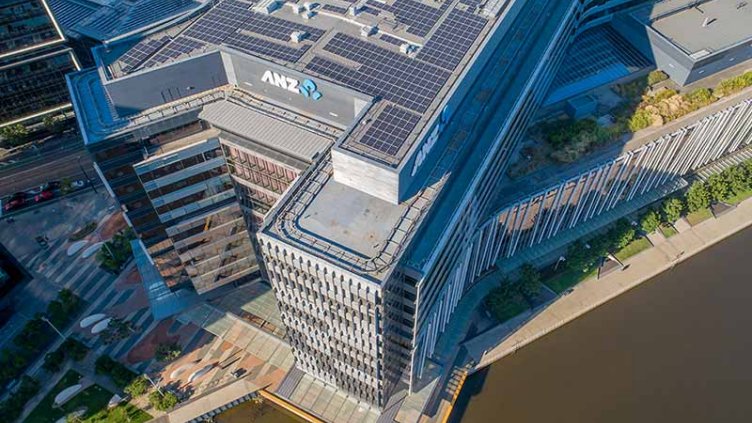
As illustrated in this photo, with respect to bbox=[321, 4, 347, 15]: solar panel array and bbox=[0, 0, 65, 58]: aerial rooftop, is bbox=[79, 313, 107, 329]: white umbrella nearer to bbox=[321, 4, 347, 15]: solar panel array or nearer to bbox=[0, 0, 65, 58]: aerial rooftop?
bbox=[0, 0, 65, 58]: aerial rooftop

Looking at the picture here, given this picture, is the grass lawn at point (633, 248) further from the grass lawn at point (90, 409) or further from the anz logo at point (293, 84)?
the grass lawn at point (90, 409)

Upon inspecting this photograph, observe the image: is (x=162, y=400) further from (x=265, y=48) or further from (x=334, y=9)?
(x=334, y=9)

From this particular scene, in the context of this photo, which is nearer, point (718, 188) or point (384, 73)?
point (384, 73)

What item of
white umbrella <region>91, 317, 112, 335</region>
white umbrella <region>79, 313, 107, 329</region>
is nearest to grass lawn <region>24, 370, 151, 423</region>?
white umbrella <region>91, 317, 112, 335</region>

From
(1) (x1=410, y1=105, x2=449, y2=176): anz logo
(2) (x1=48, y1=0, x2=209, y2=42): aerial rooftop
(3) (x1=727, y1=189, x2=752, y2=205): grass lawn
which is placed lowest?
(3) (x1=727, y1=189, x2=752, y2=205): grass lawn

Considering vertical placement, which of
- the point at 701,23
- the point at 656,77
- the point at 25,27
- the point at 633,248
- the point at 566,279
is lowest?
the point at 566,279

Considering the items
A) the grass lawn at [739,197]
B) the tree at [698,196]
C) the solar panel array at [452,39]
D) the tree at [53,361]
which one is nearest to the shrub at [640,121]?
the tree at [698,196]

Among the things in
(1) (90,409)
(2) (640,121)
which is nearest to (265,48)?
(1) (90,409)
